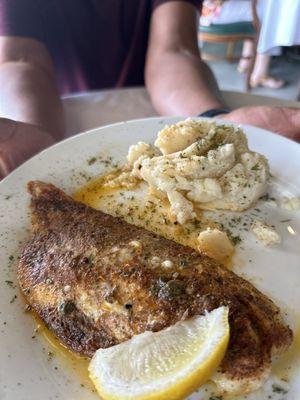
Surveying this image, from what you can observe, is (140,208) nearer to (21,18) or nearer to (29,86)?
(29,86)

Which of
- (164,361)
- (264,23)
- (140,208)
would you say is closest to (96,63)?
(140,208)

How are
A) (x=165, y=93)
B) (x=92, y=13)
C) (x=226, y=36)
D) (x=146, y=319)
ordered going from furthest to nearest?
1. (x=226, y=36)
2. (x=92, y=13)
3. (x=165, y=93)
4. (x=146, y=319)

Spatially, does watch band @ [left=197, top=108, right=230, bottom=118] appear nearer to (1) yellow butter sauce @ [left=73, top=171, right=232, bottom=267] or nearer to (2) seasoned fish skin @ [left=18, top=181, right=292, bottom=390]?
(1) yellow butter sauce @ [left=73, top=171, right=232, bottom=267]

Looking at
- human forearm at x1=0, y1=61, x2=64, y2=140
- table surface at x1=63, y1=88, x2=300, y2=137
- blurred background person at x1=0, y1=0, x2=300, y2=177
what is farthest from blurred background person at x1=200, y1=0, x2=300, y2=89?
human forearm at x1=0, y1=61, x2=64, y2=140

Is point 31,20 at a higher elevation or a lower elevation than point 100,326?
higher

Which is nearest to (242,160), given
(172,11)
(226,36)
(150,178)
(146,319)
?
(150,178)

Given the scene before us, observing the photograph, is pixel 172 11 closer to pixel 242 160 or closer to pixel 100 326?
pixel 242 160
